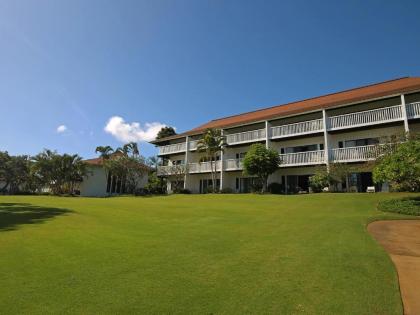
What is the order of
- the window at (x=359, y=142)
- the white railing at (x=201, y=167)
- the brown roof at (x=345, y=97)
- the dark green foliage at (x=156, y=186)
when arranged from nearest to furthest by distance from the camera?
the brown roof at (x=345, y=97), the window at (x=359, y=142), the white railing at (x=201, y=167), the dark green foliage at (x=156, y=186)

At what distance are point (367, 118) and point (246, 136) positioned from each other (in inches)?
473

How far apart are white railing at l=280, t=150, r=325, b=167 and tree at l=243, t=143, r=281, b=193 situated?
4.62 feet

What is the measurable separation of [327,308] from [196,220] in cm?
845

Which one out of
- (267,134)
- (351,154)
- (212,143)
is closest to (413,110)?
(351,154)

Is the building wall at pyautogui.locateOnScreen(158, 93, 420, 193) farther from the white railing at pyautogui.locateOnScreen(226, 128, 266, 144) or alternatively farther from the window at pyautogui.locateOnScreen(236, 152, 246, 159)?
the white railing at pyautogui.locateOnScreen(226, 128, 266, 144)

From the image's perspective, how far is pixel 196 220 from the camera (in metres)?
12.8

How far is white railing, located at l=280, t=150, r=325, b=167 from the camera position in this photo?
27.0 metres

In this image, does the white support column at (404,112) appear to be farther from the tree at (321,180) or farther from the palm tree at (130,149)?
the palm tree at (130,149)

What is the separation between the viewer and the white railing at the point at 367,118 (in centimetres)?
2341

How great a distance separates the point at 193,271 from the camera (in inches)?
238

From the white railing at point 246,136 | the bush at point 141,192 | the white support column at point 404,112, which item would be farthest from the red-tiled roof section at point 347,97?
the bush at point 141,192

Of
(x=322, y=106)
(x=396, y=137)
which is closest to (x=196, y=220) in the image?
(x=396, y=137)

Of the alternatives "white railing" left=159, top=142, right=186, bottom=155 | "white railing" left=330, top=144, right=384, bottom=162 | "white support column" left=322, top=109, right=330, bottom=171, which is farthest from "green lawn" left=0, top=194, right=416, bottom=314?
"white railing" left=159, top=142, right=186, bottom=155

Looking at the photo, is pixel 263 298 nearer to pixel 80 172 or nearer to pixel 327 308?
pixel 327 308
